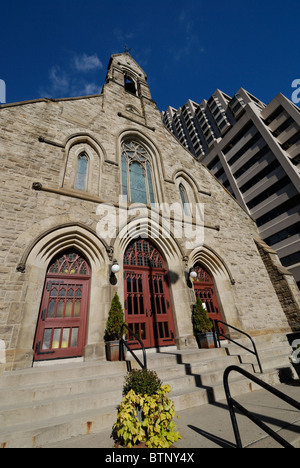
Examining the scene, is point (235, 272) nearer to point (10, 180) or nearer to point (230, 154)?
point (10, 180)

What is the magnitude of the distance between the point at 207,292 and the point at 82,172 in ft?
23.4

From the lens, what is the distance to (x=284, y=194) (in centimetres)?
2730

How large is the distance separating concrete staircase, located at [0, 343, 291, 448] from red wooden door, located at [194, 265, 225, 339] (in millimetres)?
3005

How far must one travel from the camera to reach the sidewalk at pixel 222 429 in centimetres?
237

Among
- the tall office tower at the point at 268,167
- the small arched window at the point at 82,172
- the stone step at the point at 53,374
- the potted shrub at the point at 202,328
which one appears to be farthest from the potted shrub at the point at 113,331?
the tall office tower at the point at 268,167

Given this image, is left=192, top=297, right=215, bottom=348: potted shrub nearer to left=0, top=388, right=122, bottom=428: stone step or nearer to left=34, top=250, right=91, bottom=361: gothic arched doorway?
left=34, top=250, right=91, bottom=361: gothic arched doorway

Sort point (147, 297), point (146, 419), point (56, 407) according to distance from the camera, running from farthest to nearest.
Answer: point (147, 297)
point (56, 407)
point (146, 419)

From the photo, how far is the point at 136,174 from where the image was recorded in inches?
383

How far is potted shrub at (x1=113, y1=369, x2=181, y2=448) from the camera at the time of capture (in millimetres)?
2418

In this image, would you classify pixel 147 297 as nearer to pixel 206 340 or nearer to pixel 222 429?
pixel 206 340

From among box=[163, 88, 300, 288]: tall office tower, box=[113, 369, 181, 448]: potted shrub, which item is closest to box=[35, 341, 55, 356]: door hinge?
box=[113, 369, 181, 448]: potted shrub

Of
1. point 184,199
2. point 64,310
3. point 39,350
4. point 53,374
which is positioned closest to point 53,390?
point 53,374

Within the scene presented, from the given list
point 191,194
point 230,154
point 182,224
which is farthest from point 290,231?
point 182,224
